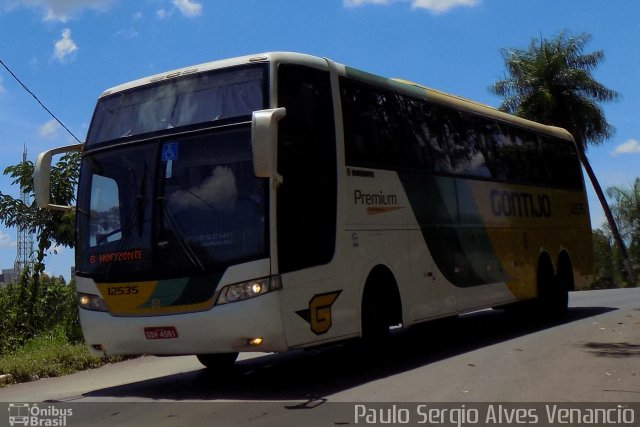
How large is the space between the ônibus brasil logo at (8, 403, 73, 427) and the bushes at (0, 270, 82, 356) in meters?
7.10

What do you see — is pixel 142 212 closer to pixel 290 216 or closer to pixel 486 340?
pixel 290 216

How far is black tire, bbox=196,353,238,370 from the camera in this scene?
35.1ft

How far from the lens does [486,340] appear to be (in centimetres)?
1319

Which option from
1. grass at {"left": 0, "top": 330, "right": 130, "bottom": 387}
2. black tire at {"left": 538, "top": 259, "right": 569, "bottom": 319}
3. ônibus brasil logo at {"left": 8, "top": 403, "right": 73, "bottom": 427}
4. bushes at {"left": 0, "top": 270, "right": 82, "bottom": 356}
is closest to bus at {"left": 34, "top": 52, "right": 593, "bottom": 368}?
ônibus brasil logo at {"left": 8, "top": 403, "right": 73, "bottom": 427}

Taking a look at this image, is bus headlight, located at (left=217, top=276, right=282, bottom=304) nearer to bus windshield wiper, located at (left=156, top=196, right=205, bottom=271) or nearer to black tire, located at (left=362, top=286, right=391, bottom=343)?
bus windshield wiper, located at (left=156, top=196, right=205, bottom=271)

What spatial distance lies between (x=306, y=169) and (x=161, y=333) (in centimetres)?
244

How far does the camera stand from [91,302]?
9305 mm

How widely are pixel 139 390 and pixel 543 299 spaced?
942 cm

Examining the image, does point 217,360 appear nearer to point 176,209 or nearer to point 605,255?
point 176,209

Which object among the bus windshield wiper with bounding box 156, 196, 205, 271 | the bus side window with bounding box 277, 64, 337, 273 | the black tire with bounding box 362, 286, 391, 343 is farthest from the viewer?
the black tire with bounding box 362, 286, 391, 343

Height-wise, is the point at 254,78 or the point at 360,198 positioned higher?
the point at 254,78

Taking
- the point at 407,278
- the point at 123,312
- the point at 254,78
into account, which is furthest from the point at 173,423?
the point at 407,278

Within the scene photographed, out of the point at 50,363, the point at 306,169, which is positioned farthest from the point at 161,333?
the point at 50,363

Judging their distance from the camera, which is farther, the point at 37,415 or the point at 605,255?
the point at 605,255
